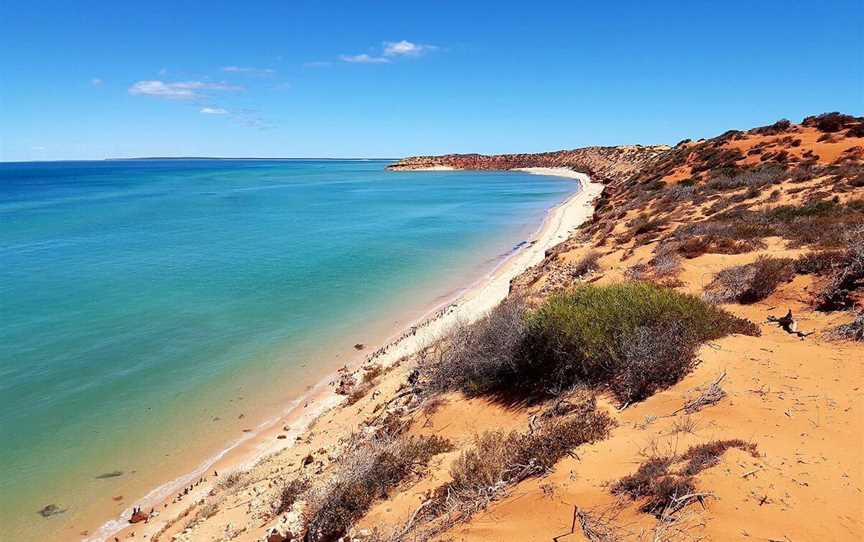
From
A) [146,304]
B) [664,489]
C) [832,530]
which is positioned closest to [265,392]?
[146,304]

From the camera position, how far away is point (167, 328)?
1775 centimetres

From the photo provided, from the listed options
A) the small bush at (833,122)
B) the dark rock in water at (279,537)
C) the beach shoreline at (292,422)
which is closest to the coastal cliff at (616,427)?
the dark rock in water at (279,537)

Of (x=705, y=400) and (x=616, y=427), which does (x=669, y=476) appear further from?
(x=705, y=400)

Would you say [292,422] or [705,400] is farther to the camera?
[292,422]

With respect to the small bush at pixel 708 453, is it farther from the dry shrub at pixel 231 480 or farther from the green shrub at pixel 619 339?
the dry shrub at pixel 231 480

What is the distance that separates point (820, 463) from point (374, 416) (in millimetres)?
7044

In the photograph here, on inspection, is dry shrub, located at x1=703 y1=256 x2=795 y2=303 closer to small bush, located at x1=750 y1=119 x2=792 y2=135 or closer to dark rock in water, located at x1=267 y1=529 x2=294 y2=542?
dark rock in water, located at x1=267 y1=529 x2=294 y2=542

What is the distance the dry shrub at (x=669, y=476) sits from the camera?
4.15 meters

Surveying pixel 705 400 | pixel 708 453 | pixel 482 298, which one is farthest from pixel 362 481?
pixel 482 298

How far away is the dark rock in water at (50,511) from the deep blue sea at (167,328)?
8cm

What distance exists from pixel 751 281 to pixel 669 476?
22.3 ft

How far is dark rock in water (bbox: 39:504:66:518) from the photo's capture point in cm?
929

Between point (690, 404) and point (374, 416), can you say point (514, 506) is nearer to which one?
point (690, 404)

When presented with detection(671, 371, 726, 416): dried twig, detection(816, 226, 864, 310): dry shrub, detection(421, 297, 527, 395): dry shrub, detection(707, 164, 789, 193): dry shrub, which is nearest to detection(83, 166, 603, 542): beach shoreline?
detection(421, 297, 527, 395): dry shrub
